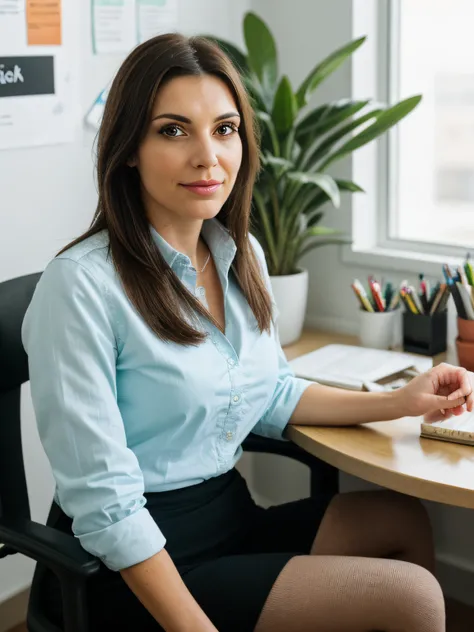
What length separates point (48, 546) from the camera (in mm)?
1231

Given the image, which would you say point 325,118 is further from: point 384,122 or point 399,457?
point 399,457

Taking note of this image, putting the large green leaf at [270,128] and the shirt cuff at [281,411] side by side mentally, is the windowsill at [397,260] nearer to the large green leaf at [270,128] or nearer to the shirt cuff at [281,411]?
the large green leaf at [270,128]

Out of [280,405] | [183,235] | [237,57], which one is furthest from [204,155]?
[237,57]

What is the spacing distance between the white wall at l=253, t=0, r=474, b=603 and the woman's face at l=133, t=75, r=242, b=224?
2.75 feet

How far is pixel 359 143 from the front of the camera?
193 cm

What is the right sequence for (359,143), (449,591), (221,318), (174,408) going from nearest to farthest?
(174,408)
(221,318)
(359,143)
(449,591)

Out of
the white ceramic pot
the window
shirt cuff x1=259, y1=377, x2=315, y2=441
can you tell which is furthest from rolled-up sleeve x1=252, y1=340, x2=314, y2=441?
the window

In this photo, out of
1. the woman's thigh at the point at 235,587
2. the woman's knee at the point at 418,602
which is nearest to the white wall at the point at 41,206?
the woman's thigh at the point at 235,587

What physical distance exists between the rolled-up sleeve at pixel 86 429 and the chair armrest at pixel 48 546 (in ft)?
0.07

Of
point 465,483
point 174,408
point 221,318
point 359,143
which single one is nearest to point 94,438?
point 174,408

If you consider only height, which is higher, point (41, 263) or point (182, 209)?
point (182, 209)

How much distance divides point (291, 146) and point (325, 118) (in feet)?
0.31

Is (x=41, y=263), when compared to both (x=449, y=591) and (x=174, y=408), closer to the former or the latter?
(x=174, y=408)

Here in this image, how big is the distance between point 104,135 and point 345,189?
79 cm
